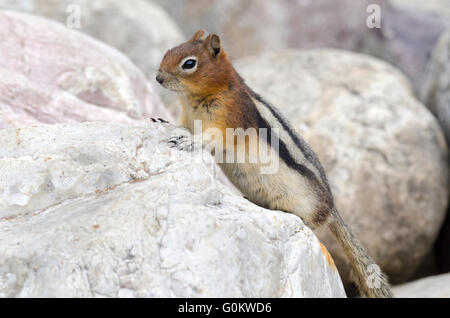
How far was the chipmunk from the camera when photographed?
362 centimetres

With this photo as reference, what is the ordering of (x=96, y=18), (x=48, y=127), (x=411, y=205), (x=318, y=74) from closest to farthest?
(x=48, y=127) → (x=411, y=205) → (x=318, y=74) → (x=96, y=18)

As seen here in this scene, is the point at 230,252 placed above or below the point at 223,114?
below

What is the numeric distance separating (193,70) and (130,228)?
147 cm

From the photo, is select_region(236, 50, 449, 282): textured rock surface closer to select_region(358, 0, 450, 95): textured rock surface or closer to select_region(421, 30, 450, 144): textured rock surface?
select_region(421, 30, 450, 144): textured rock surface

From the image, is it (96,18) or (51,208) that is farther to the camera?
(96,18)

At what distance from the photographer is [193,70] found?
11.9ft

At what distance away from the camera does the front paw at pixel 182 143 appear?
10.5ft

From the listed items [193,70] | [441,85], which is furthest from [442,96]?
[193,70]

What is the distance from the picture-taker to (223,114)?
3580 millimetres

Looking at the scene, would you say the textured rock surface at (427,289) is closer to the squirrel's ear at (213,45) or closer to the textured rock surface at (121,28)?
the squirrel's ear at (213,45)

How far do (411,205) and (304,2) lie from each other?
4.48 metres

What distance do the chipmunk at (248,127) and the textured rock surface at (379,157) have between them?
159 centimetres
